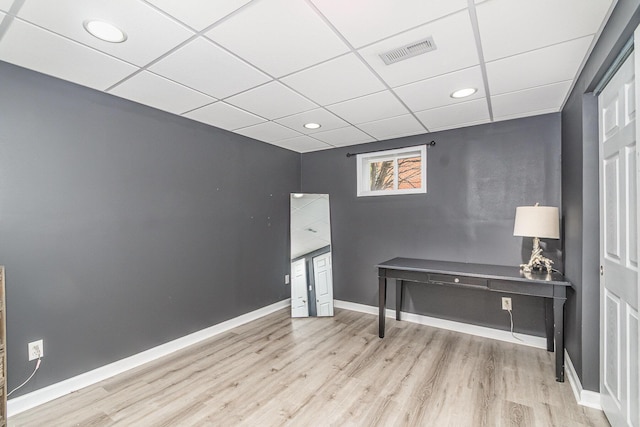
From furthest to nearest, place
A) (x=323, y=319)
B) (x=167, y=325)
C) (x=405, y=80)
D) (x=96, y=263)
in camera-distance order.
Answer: (x=323, y=319), (x=167, y=325), (x=96, y=263), (x=405, y=80)

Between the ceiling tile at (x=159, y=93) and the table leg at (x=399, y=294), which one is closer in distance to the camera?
the ceiling tile at (x=159, y=93)

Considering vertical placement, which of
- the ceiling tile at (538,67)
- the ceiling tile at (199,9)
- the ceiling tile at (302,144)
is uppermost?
the ceiling tile at (199,9)

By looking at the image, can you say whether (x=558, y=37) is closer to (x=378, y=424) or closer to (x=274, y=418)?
(x=378, y=424)

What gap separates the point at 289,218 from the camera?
4262mm

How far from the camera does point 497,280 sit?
2.59 metres

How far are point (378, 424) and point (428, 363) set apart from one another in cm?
98

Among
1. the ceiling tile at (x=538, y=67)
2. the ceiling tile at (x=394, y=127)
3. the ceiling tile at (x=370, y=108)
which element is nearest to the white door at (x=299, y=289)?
the ceiling tile at (x=394, y=127)

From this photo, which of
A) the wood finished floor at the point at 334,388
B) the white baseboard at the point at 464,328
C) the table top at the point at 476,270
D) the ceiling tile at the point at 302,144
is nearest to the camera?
the wood finished floor at the point at 334,388

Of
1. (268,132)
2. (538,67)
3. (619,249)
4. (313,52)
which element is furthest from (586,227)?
(268,132)

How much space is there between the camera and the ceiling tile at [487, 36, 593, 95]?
1.78 m

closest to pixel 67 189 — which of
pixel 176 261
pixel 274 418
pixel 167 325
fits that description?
pixel 176 261

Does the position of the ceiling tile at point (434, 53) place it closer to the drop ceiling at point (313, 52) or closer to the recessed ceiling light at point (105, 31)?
the drop ceiling at point (313, 52)

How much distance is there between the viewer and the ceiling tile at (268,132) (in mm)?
3262

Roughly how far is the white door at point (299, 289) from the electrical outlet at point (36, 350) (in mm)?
2423
